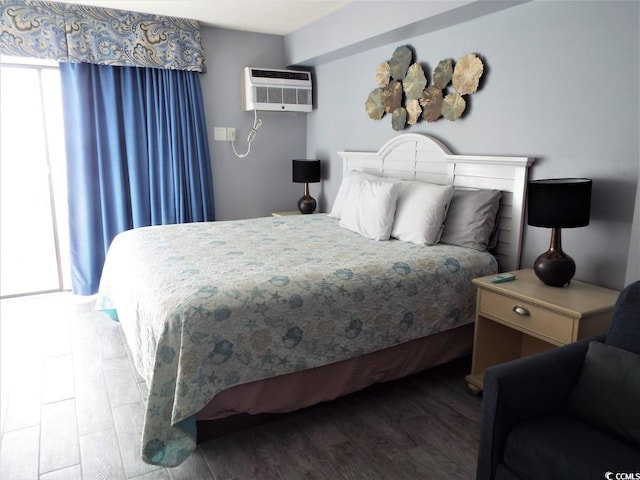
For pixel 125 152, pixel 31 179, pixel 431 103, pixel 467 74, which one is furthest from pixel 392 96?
pixel 31 179

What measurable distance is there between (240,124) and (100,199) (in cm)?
150

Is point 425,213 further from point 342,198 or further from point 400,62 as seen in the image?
point 400,62

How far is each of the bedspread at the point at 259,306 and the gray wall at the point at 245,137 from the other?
1.71 m

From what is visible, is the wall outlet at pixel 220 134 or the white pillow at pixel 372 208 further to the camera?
the wall outlet at pixel 220 134

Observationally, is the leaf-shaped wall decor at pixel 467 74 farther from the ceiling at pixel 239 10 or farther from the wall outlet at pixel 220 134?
the wall outlet at pixel 220 134

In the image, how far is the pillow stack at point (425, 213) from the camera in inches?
107

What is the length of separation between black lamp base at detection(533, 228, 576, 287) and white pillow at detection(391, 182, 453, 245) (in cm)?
69

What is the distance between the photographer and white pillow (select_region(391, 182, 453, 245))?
2.80m

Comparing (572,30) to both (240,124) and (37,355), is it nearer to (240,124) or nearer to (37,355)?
(240,124)

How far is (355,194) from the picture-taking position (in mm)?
3350

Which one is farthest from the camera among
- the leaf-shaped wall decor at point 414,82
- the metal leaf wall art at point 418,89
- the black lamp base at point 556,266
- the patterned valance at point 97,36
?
the patterned valance at point 97,36

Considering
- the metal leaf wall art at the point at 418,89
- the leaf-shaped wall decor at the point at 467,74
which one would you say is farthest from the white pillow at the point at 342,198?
the leaf-shaped wall decor at the point at 467,74

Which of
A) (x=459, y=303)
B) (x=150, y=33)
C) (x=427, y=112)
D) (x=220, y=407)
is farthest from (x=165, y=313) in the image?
(x=150, y=33)

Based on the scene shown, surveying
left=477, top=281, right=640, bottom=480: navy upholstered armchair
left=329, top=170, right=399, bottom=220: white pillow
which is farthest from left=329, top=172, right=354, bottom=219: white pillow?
left=477, top=281, right=640, bottom=480: navy upholstered armchair
